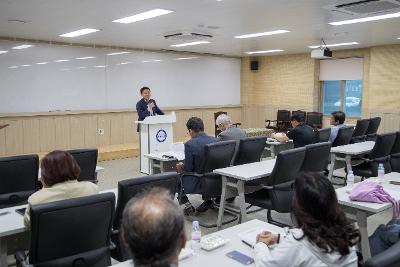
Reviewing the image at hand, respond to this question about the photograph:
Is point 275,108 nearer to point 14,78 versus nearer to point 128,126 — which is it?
point 128,126

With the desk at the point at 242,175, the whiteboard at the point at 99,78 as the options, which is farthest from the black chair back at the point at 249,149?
the whiteboard at the point at 99,78

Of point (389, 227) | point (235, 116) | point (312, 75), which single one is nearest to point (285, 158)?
point (389, 227)

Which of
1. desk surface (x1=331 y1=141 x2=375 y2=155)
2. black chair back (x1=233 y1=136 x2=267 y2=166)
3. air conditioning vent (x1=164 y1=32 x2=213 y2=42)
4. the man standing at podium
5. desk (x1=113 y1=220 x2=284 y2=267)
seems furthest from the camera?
air conditioning vent (x1=164 y1=32 x2=213 y2=42)

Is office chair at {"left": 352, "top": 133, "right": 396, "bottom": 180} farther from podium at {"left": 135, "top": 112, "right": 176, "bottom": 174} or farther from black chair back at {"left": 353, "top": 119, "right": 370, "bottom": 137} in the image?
podium at {"left": 135, "top": 112, "right": 176, "bottom": 174}

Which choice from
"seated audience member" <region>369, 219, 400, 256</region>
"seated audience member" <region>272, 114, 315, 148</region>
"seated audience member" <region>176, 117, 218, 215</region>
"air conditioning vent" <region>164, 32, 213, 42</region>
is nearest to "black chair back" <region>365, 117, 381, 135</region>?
"seated audience member" <region>272, 114, 315, 148</region>

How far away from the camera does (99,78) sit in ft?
32.4

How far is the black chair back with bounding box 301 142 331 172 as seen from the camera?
4113 mm

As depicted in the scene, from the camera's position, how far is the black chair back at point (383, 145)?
Result: 16.8 ft

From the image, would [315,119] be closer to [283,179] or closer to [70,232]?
[283,179]

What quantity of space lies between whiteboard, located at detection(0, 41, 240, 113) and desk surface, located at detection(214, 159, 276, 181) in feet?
20.7

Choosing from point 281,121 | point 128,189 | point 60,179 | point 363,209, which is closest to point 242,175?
point 363,209

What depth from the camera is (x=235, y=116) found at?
13.5m

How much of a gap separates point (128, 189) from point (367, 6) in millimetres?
4182

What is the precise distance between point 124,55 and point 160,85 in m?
1.45
